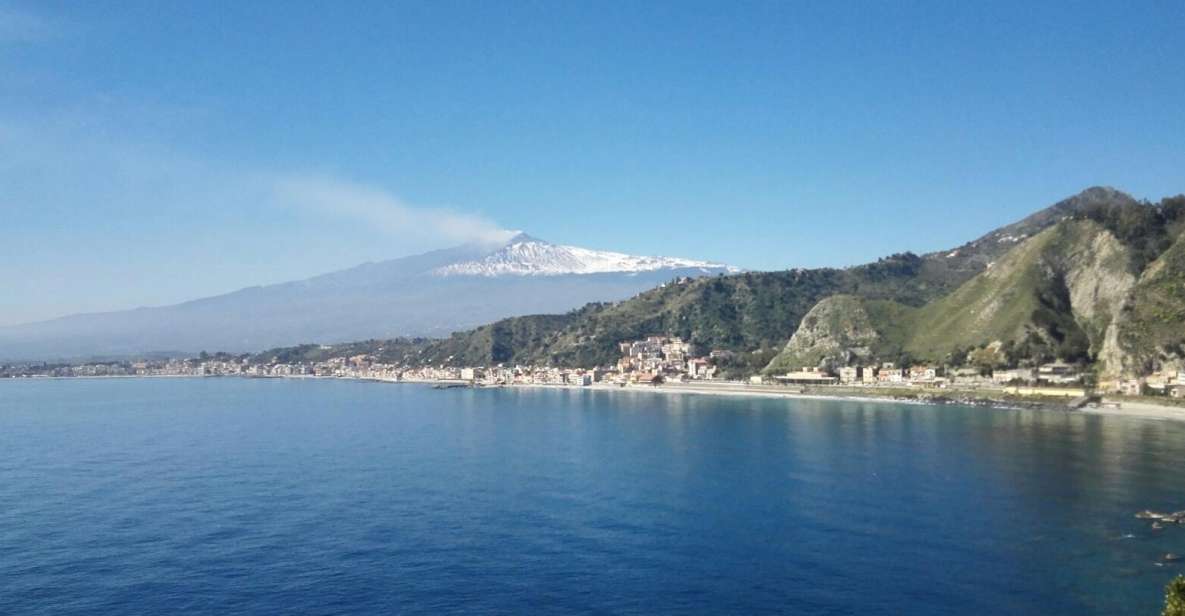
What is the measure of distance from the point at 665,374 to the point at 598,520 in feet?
208

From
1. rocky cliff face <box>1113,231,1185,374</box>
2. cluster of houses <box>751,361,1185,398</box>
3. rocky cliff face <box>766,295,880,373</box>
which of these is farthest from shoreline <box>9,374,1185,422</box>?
rocky cliff face <box>766,295,880,373</box>

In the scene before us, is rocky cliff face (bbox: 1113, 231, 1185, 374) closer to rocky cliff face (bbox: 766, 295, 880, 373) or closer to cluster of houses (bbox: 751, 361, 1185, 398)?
cluster of houses (bbox: 751, 361, 1185, 398)

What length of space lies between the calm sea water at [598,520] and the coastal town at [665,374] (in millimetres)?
10687

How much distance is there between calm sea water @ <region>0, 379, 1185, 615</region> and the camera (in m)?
17.9

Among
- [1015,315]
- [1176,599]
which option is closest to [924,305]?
[1015,315]

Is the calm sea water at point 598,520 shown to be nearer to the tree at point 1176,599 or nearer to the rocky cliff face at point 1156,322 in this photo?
the tree at point 1176,599

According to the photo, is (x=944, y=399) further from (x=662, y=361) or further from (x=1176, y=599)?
(x=1176, y=599)

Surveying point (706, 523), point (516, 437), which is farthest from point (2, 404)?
point (706, 523)

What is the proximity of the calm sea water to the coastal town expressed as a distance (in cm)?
1069

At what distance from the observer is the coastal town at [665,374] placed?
183 ft

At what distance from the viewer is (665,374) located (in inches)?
3430

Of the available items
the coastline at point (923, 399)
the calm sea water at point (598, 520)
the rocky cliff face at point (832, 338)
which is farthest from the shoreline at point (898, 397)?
the rocky cliff face at point (832, 338)

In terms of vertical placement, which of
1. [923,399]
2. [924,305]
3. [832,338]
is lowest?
[923,399]

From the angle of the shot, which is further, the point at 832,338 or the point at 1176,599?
the point at 832,338
